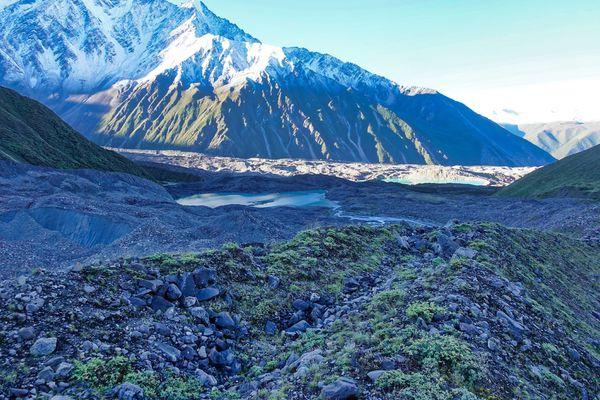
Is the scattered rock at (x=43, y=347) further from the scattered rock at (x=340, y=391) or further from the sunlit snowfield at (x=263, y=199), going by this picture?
→ the sunlit snowfield at (x=263, y=199)

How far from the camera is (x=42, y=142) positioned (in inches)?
3767

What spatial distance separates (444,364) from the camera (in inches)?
339

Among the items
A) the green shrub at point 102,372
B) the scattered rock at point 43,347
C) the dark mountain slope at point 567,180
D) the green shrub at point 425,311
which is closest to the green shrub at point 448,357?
the green shrub at point 425,311

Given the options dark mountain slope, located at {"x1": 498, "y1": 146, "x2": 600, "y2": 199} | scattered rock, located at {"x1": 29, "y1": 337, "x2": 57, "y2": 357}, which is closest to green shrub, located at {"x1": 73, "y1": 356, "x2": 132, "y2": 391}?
scattered rock, located at {"x1": 29, "y1": 337, "x2": 57, "y2": 357}

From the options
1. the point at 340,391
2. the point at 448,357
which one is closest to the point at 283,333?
the point at 340,391

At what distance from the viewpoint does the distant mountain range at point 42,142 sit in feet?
278

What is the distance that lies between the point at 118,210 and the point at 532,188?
308 feet

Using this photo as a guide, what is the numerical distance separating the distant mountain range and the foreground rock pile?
78714 millimetres

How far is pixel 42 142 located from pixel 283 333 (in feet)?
340

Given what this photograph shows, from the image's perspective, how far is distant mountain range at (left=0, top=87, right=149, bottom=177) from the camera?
8462 centimetres

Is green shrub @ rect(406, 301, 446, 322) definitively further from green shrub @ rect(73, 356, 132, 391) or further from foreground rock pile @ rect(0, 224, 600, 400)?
green shrub @ rect(73, 356, 132, 391)

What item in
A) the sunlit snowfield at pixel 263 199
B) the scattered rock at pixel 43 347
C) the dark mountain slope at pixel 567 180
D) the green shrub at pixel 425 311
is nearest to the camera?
the scattered rock at pixel 43 347

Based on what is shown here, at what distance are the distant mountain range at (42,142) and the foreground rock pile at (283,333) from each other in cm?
7871

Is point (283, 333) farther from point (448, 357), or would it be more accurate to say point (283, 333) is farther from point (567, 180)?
point (567, 180)
